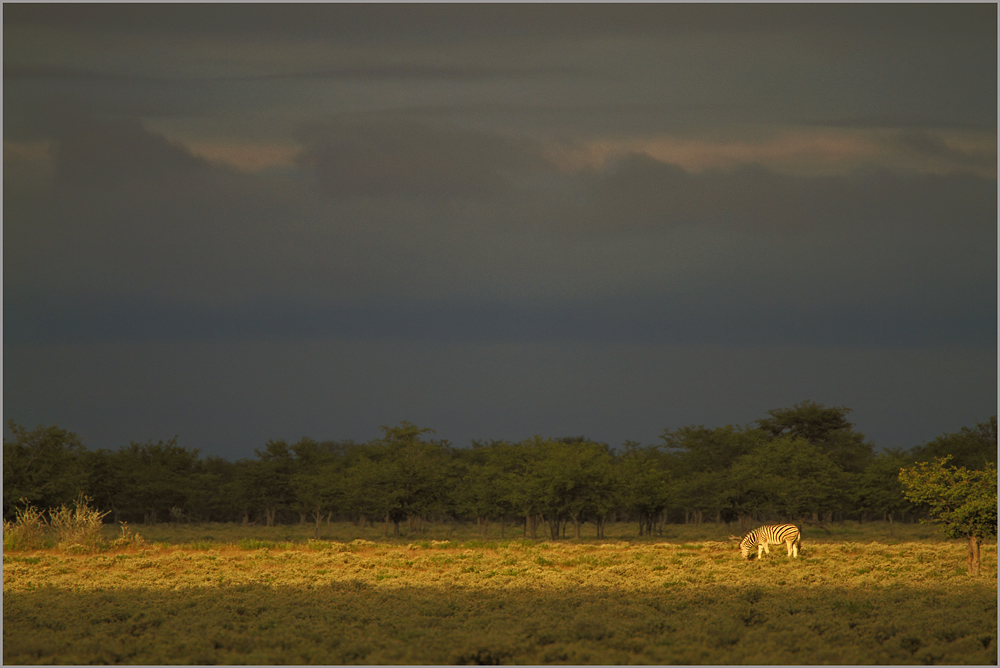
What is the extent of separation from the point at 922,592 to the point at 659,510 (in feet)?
89.4

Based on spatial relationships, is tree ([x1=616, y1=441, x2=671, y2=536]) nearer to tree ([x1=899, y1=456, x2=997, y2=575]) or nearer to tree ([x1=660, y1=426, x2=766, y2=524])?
tree ([x1=660, y1=426, x2=766, y2=524])

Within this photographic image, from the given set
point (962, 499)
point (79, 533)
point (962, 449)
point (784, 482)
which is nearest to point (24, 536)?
point (79, 533)

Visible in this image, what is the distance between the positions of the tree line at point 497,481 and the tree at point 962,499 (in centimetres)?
1344

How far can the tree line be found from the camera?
41500 millimetres

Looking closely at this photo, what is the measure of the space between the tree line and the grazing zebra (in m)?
10.5

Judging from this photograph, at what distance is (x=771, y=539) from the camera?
27.0 m

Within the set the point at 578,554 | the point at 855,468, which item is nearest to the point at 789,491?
the point at 578,554

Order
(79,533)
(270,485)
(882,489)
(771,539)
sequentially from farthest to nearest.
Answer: (270,485)
(882,489)
(79,533)
(771,539)

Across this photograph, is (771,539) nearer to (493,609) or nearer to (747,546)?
(747,546)

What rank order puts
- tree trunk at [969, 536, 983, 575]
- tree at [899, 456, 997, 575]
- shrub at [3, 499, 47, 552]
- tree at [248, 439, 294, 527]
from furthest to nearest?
1. tree at [248, 439, 294, 527]
2. shrub at [3, 499, 47, 552]
3. tree trunk at [969, 536, 983, 575]
4. tree at [899, 456, 997, 575]

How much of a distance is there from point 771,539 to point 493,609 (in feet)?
45.7

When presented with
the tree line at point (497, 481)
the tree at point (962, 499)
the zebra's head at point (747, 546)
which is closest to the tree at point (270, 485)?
the tree line at point (497, 481)

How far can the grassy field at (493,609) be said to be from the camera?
12.4m

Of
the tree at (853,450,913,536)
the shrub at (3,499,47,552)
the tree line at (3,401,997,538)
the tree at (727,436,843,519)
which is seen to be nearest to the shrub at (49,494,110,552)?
the shrub at (3,499,47,552)
